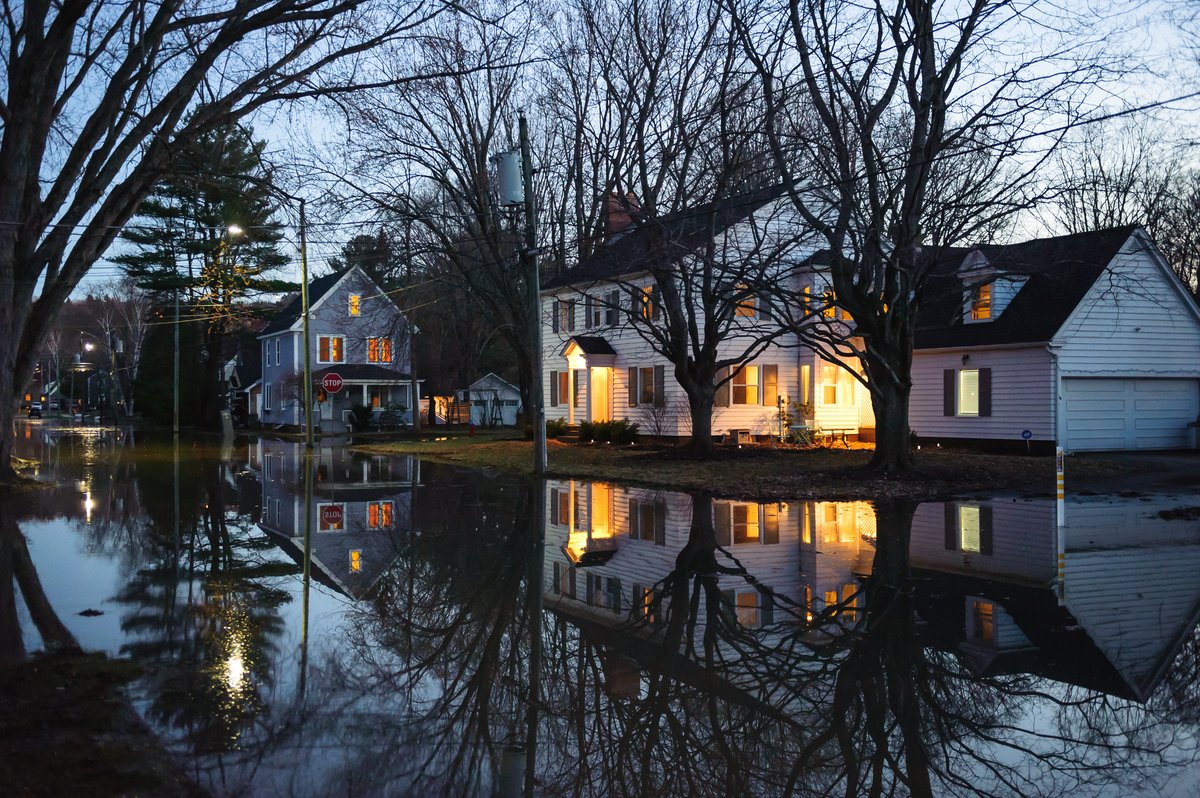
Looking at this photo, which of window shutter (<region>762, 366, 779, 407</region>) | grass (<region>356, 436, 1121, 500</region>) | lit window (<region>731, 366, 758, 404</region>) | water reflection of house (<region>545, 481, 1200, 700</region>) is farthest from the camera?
window shutter (<region>762, 366, 779, 407</region>)

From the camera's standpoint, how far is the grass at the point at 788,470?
20953mm

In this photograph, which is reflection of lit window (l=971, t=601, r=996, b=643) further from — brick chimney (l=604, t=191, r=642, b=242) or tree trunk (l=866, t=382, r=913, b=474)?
brick chimney (l=604, t=191, r=642, b=242)

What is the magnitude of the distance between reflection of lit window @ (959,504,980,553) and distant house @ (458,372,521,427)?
43.7 meters

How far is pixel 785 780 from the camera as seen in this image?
213 inches

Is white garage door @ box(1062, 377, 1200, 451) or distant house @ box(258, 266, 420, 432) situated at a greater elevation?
distant house @ box(258, 266, 420, 432)

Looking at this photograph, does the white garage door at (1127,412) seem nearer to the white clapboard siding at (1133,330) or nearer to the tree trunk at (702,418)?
the white clapboard siding at (1133,330)

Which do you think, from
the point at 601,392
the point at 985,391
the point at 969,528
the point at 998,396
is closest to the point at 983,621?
the point at 969,528

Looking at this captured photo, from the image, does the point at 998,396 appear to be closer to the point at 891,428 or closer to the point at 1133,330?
the point at 1133,330

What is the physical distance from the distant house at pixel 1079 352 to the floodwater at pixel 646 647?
553 inches

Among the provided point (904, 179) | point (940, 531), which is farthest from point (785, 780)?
point (904, 179)

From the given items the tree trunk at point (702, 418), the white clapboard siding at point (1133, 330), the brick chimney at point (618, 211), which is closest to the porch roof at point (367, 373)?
the brick chimney at point (618, 211)

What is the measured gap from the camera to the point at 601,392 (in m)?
40.1

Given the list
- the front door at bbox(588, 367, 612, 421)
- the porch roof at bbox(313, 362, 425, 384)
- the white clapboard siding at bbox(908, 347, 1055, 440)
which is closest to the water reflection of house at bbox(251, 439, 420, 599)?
the front door at bbox(588, 367, 612, 421)

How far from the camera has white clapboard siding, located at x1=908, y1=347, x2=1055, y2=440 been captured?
2995 cm
